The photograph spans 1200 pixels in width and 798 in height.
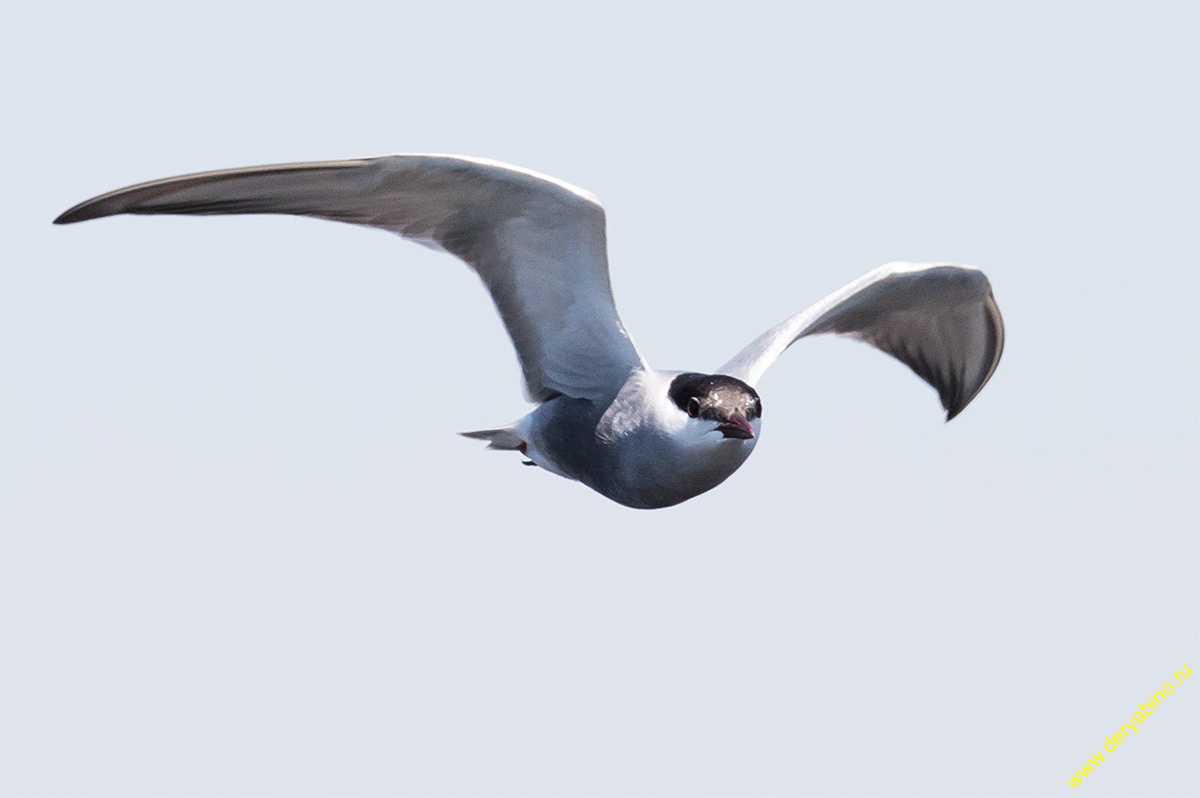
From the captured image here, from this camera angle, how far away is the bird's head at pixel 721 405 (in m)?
6.35

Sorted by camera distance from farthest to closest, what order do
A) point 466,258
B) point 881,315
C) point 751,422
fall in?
1. point 881,315
2. point 466,258
3. point 751,422

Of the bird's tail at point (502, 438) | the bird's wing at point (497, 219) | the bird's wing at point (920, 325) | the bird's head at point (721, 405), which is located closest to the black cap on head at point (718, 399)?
the bird's head at point (721, 405)

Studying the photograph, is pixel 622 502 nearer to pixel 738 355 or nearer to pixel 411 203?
pixel 738 355

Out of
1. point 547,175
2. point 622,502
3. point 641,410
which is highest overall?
point 547,175

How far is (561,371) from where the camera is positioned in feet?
24.2

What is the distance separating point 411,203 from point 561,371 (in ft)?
4.11

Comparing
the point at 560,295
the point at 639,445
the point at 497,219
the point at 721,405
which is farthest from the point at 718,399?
the point at 497,219

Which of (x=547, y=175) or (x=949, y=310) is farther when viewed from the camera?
(x=949, y=310)

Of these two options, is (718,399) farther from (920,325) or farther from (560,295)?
(920,325)

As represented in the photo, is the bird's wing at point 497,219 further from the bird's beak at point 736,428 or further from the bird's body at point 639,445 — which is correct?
the bird's beak at point 736,428

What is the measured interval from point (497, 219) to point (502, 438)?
1.74 metres

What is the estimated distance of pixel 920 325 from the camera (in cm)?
879

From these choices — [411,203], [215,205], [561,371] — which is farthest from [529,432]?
[215,205]

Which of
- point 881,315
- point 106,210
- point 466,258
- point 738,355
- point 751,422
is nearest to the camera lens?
point 106,210
